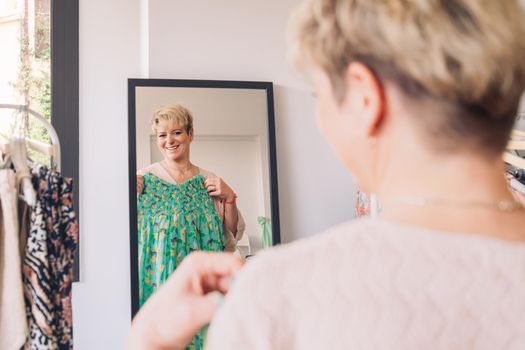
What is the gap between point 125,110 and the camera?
109 inches

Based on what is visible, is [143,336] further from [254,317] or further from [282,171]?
[282,171]

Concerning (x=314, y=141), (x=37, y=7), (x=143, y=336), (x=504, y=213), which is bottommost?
(x=143, y=336)

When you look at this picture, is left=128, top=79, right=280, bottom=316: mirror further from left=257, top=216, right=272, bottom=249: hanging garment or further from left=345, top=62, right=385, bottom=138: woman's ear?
left=345, top=62, right=385, bottom=138: woman's ear

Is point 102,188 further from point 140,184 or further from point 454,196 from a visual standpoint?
point 454,196

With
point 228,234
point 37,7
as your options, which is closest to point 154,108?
point 228,234

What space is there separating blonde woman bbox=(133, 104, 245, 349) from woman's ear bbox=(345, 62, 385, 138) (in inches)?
77.6

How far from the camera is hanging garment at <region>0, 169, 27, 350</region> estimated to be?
1354 millimetres

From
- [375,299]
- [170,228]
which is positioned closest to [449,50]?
[375,299]

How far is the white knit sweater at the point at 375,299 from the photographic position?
516 millimetres

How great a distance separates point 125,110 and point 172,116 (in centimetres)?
26

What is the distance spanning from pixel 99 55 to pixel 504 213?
2450 mm

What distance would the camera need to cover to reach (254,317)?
512 millimetres

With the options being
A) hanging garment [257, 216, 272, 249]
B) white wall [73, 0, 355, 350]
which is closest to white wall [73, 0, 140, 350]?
white wall [73, 0, 355, 350]

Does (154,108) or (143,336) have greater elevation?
(154,108)
